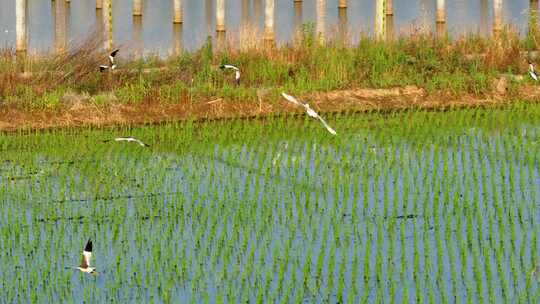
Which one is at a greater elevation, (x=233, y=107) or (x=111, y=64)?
(x=111, y=64)

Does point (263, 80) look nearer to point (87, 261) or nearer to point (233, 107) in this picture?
point (233, 107)

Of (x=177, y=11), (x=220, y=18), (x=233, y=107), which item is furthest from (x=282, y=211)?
(x=177, y=11)

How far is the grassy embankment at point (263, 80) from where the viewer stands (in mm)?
13977

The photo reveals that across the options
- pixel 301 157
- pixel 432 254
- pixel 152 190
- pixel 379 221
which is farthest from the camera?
pixel 301 157

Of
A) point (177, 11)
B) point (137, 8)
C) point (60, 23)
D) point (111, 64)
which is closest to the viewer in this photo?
point (111, 64)

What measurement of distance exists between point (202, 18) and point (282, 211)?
21037 mm

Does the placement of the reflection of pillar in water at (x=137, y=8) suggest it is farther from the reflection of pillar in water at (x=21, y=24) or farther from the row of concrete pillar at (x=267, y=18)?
the reflection of pillar in water at (x=21, y=24)

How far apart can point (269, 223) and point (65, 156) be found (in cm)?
322

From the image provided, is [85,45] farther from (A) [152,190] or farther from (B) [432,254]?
(B) [432,254]

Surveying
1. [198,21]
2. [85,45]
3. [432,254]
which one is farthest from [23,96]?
[198,21]

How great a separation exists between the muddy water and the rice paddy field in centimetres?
955

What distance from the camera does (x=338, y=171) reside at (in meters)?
11.1

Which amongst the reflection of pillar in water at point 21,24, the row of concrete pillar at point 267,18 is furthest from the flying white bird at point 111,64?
the reflection of pillar in water at point 21,24

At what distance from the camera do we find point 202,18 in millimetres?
30516
